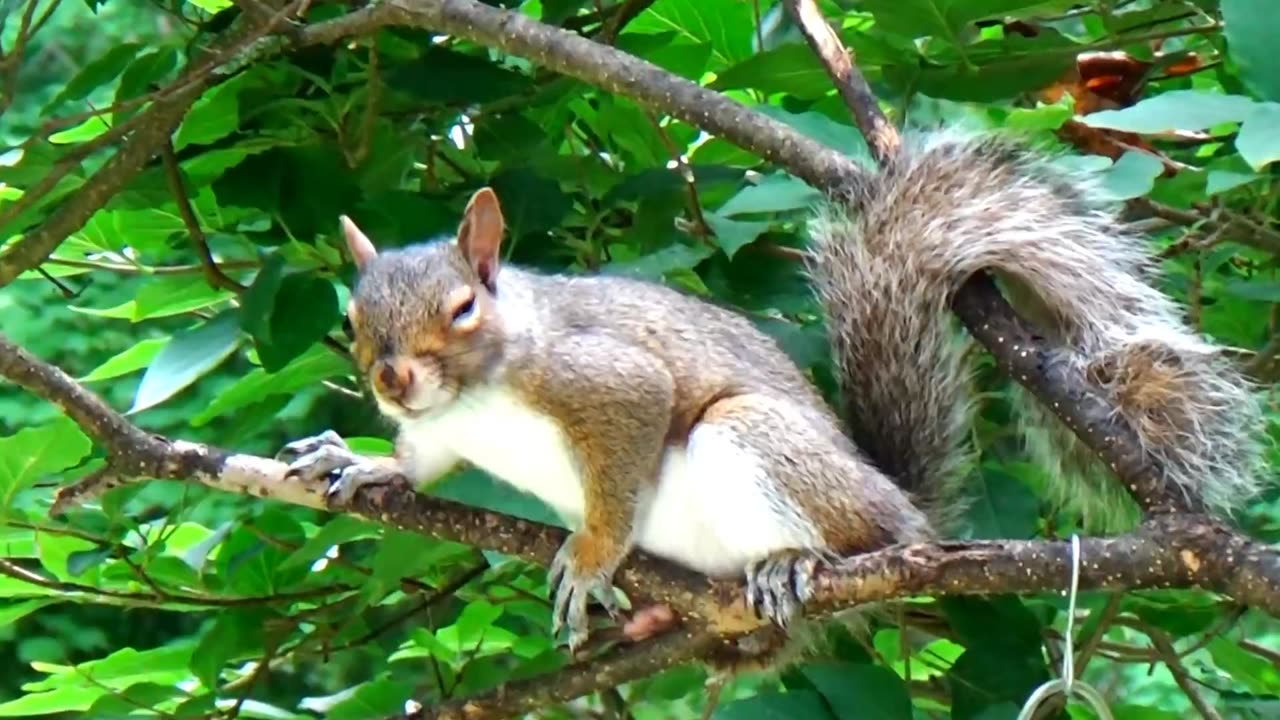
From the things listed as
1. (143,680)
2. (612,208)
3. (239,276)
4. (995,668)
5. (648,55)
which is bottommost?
(143,680)

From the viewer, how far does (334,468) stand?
142cm

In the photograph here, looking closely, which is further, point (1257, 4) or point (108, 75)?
point (108, 75)

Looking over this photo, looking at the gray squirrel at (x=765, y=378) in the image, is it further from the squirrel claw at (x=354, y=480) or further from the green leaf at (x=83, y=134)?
the green leaf at (x=83, y=134)

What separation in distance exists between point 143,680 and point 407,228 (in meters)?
0.54

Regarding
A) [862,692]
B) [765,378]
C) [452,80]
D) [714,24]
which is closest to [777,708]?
[862,692]

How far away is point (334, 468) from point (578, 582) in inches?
9.8

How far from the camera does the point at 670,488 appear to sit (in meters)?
1.43

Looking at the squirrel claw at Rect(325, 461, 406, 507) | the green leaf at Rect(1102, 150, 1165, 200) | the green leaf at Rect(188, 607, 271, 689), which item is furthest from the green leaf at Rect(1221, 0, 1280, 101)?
the green leaf at Rect(188, 607, 271, 689)

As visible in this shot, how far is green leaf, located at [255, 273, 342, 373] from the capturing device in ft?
4.53

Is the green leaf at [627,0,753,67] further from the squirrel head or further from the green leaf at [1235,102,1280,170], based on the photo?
the green leaf at [1235,102,1280,170]

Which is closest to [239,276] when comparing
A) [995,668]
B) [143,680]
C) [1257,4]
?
[143,680]

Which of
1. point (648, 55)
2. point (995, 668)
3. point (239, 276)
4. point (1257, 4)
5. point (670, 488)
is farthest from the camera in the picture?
point (239, 276)

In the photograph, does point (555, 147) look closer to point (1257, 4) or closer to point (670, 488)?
point (670, 488)

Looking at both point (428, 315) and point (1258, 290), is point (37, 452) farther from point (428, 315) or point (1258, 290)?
point (1258, 290)
